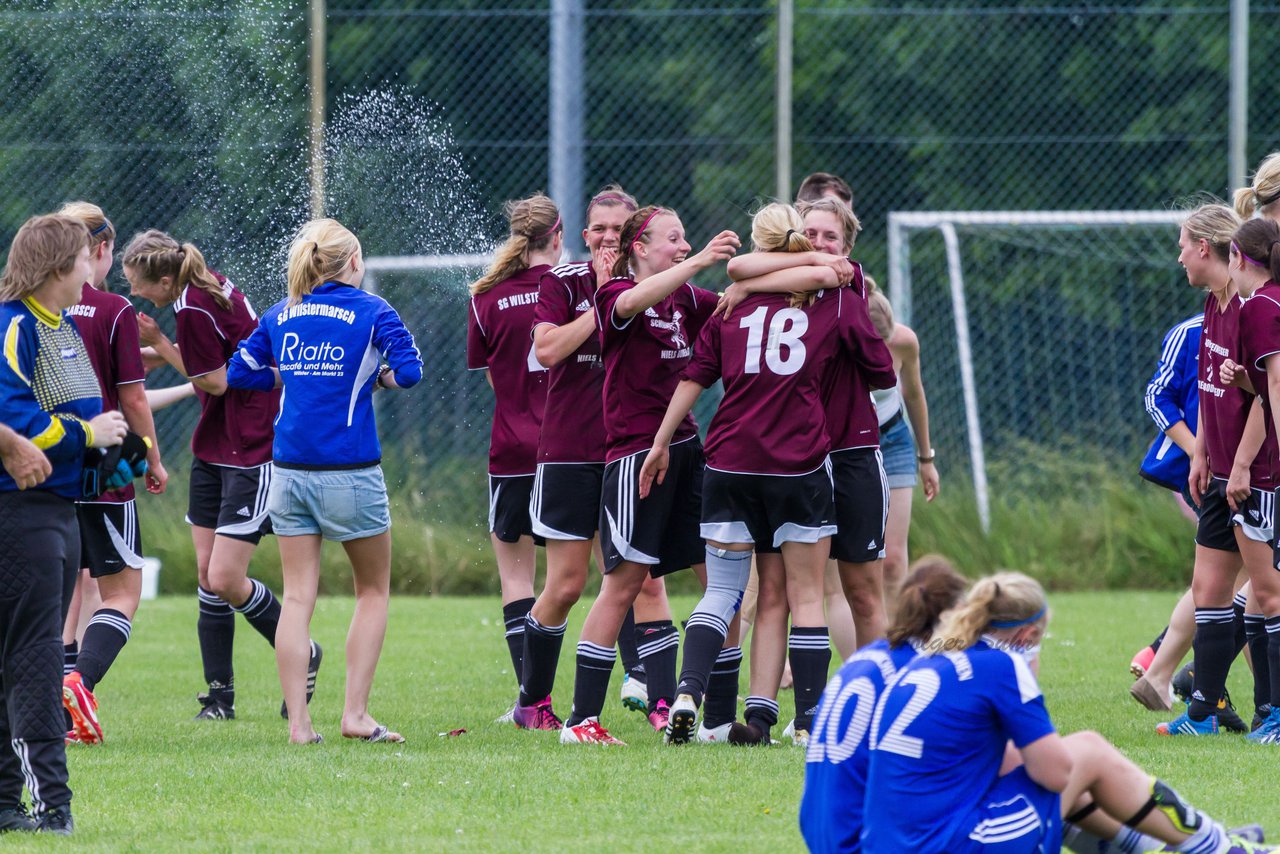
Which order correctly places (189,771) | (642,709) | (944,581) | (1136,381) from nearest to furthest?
(944,581), (189,771), (642,709), (1136,381)

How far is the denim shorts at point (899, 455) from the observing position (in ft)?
25.2

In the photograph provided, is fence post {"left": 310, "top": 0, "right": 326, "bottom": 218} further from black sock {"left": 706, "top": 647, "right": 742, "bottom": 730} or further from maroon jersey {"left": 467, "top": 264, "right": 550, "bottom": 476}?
black sock {"left": 706, "top": 647, "right": 742, "bottom": 730}

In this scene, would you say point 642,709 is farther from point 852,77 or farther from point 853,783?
point 852,77

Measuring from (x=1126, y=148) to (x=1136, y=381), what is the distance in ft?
6.50

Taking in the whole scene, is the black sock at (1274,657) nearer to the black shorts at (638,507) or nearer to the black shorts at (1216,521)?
the black shorts at (1216,521)

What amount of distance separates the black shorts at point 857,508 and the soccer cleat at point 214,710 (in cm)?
279

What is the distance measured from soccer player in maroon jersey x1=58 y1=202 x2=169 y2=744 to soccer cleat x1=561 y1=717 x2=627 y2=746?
65.1 inches

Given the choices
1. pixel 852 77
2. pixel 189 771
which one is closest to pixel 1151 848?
pixel 189 771

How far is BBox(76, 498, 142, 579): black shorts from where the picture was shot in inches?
257

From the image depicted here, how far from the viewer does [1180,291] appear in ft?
47.5

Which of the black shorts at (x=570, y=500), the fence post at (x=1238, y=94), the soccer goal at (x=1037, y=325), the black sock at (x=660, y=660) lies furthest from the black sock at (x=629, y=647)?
the fence post at (x=1238, y=94)

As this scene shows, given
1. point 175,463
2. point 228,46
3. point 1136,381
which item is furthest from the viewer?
point 1136,381

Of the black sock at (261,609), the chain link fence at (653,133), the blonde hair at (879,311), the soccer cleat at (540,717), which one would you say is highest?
the chain link fence at (653,133)

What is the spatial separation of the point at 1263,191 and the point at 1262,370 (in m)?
1.02
